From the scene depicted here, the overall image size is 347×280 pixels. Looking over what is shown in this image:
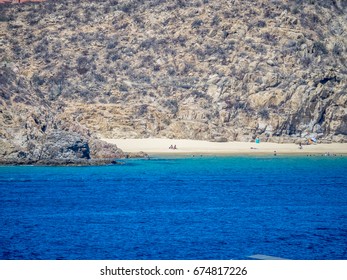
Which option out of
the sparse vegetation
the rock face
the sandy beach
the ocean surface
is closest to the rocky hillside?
the sparse vegetation

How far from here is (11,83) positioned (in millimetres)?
84250

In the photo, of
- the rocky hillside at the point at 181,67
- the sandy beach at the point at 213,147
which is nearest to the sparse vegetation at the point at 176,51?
the rocky hillside at the point at 181,67

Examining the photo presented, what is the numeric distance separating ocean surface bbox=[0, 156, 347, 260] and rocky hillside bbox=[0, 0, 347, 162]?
17.3 m

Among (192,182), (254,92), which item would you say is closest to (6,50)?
(254,92)

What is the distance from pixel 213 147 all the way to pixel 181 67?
16923 millimetres

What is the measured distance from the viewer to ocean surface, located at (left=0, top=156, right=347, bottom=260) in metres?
35.2

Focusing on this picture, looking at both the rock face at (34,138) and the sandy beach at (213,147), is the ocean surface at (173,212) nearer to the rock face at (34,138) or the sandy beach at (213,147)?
the rock face at (34,138)

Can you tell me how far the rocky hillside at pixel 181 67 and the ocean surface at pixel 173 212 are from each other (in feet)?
56.9

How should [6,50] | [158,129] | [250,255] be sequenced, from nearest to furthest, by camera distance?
[250,255]
[158,129]
[6,50]

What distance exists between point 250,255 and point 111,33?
3285 inches

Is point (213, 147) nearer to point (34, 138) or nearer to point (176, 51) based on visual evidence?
point (176, 51)

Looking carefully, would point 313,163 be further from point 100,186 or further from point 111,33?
point 111,33

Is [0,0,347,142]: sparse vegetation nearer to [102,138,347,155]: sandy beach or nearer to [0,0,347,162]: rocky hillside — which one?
[0,0,347,162]: rocky hillside

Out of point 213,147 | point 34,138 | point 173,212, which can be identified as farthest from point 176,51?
point 173,212
